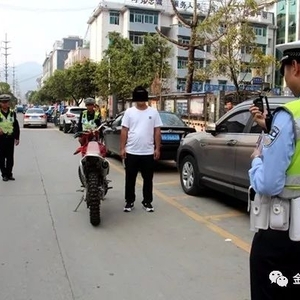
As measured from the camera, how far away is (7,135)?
30.6ft

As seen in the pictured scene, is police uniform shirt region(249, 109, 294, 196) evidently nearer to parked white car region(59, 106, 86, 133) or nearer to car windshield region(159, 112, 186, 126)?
car windshield region(159, 112, 186, 126)

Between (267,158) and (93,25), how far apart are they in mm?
77336

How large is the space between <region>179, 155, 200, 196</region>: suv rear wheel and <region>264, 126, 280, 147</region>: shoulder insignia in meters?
5.77

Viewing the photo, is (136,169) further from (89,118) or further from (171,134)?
(171,134)

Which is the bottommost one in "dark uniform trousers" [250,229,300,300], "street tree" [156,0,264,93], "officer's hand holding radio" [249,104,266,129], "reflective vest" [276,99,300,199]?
"dark uniform trousers" [250,229,300,300]

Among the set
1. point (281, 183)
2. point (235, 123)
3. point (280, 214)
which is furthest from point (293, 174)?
point (235, 123)

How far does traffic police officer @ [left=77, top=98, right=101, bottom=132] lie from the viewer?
7.77 m

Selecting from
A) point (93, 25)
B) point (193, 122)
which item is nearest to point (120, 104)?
point (193, 122)

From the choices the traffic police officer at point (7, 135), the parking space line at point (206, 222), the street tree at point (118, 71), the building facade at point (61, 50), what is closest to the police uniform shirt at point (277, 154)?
the parking space line at point (206, 222)

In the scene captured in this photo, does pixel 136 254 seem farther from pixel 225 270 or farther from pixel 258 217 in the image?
pixel 258 217

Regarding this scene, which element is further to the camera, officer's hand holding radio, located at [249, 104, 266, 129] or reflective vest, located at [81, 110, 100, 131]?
reflective vest, located at [81, 110, 100, 131]

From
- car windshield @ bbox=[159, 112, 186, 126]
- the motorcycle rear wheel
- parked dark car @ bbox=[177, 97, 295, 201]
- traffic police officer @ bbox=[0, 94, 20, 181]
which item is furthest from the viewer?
car windshield @ bbox=[159, 112, 186, 126]

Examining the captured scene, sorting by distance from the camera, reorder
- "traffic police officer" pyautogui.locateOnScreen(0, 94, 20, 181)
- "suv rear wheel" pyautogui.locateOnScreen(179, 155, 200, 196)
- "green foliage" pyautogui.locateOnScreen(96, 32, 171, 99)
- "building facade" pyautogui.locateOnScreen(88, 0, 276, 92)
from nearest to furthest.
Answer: "suv rear wheel" pyautogui.locateOnScreen(179, 155, 200, 196), "traffic police officer" pyautogui.locateOnScreen(0, 94, 20, 181), "green foliage" pyautogui.locateOnScreen(96, 32, 171, 99), "building facade" pyautogui.locateOnScreen(88, 0, 276, 92)

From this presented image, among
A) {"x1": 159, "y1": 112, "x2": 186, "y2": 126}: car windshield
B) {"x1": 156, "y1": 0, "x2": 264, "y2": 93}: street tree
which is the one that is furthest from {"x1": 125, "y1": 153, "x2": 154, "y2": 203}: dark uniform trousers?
{"x1": 156, "y1": 0, "x2": 264, "y2": 93}: street tree
